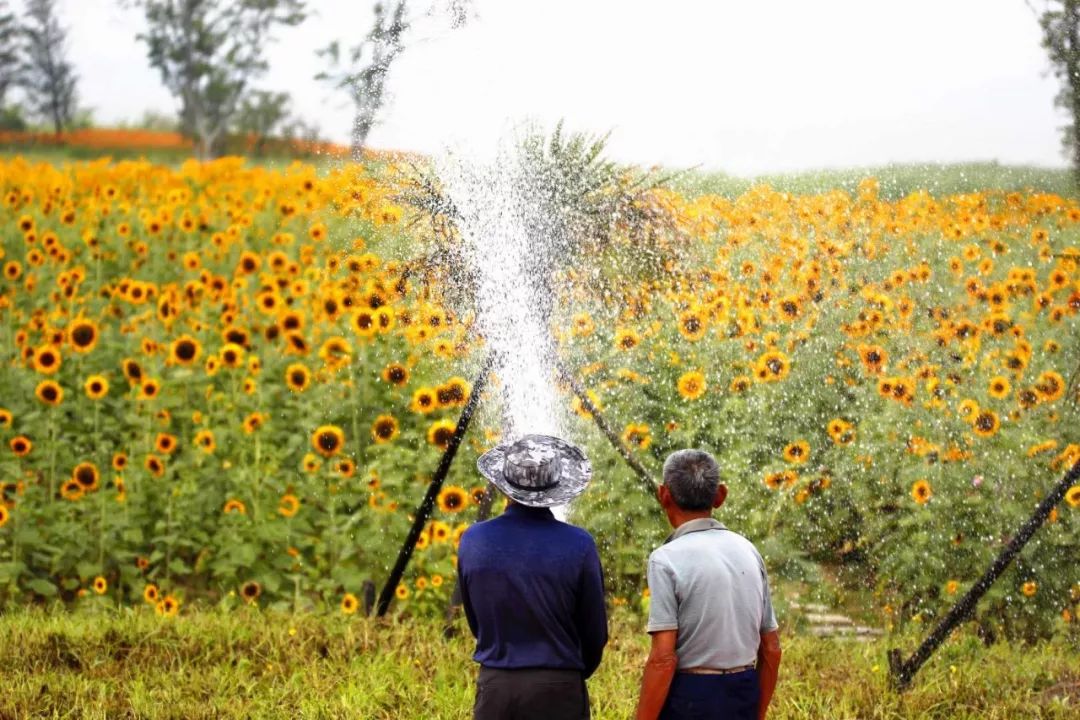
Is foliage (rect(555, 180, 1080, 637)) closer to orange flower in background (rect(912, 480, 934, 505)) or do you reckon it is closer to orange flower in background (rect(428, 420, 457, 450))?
orange flower in background (rect(912, 480, 934, 505))

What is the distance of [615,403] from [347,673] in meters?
1.84

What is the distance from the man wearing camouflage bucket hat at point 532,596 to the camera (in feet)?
8.16

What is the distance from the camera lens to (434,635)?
4.64 m

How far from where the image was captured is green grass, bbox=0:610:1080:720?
391cm

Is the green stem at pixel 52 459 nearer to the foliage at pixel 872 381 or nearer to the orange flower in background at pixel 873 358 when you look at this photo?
the foliage at pixel 872 381

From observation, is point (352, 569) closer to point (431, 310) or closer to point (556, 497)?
point (431, 310)

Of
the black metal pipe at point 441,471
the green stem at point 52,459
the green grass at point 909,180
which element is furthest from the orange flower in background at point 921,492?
the green stem at point 52,459

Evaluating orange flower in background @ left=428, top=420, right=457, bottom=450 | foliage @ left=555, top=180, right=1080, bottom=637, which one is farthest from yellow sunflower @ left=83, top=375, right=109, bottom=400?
foliage @ left=555, top=180, right=1080, bottom=637

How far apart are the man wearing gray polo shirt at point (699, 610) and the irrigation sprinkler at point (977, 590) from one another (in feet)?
5.74

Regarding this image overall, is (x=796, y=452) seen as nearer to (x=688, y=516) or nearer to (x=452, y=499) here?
(x=452, y=499)

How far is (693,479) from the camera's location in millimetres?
2453

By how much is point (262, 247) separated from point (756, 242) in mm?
2726

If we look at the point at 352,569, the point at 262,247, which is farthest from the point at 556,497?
the point at 262,247

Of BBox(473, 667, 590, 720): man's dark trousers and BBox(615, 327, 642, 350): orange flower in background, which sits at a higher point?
BBox(615, 327, 642, 350): orange flower in background
